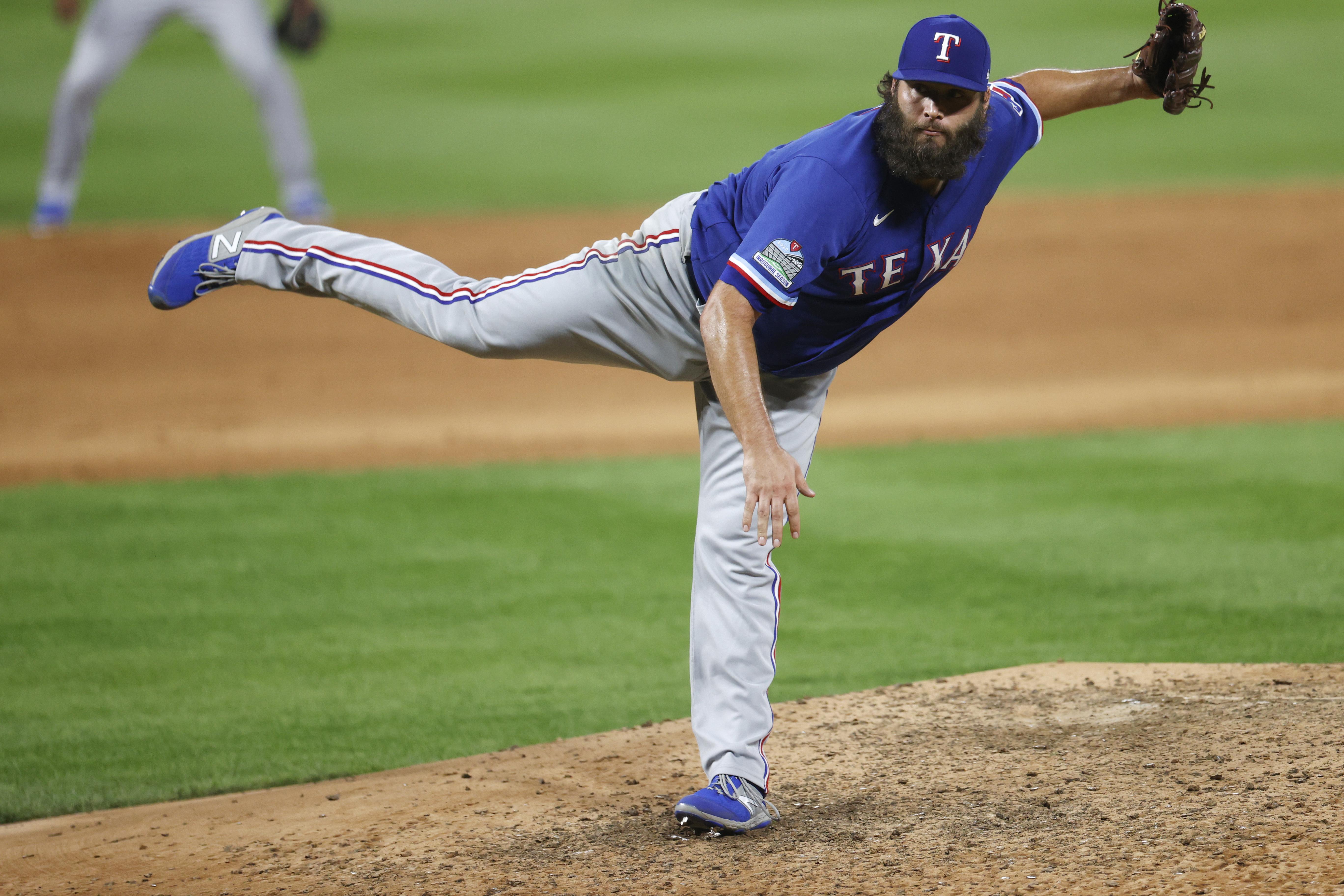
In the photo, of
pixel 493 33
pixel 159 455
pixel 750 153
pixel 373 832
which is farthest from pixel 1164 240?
pixel 493 33

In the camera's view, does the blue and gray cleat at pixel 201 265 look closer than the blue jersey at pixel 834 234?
No

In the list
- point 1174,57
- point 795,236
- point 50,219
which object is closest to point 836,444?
point 1174,57

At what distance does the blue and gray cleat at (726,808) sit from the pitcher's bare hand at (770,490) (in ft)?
2.21

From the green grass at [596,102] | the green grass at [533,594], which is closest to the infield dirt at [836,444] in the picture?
the green grass at [533,594]

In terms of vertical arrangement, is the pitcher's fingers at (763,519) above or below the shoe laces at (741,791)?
above

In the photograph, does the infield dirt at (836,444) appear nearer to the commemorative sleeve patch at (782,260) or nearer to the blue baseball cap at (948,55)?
the commemorative sleeve patch at (782,260)

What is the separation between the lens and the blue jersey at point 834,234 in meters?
3.30

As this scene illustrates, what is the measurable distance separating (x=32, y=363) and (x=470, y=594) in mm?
→ 5514

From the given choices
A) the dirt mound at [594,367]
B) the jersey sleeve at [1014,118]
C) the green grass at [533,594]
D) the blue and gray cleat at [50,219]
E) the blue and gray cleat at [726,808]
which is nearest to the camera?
the blue and gray cleat at [726,808]

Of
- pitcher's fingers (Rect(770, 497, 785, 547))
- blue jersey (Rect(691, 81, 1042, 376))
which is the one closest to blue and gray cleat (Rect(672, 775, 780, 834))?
pitcher's fingers (Rect(770, 497, 785, 547))

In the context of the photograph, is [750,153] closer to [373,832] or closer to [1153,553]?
[1153,553]

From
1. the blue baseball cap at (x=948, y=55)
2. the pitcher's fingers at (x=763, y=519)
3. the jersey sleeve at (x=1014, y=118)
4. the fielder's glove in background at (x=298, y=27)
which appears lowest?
the pitcher's fingers at (x=763, y=519)

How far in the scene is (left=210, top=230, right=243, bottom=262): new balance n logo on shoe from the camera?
423 centimetres

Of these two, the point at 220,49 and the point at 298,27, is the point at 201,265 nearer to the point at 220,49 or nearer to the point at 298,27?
the point at 220,49
